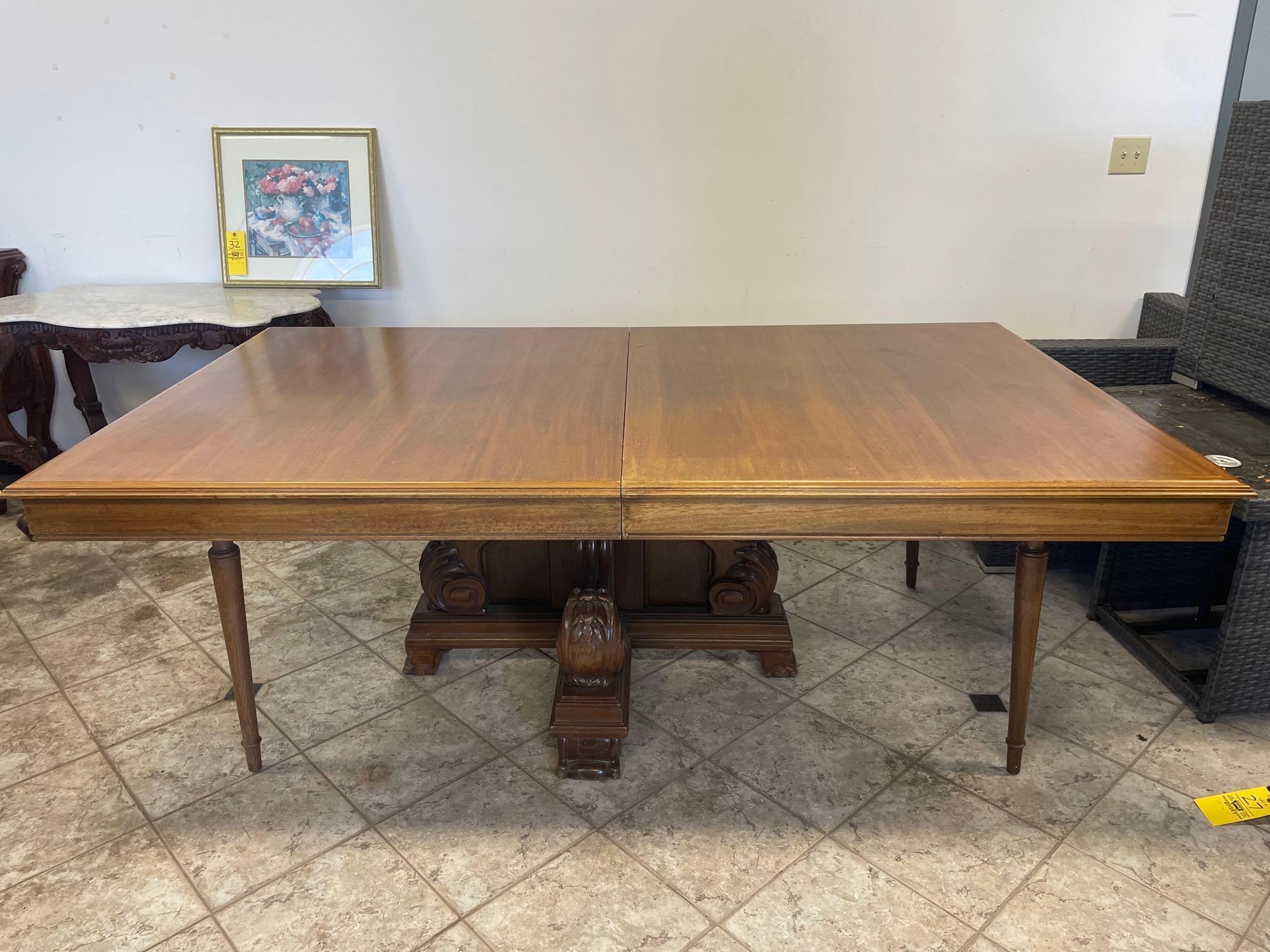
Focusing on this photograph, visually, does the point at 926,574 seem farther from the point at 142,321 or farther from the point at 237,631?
the point at 142,321

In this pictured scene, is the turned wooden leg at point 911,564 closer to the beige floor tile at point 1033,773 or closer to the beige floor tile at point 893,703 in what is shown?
the beige floor tile at point 893,703

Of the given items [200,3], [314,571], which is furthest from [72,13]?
[314,571]

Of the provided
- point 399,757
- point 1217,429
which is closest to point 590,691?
point 399,757

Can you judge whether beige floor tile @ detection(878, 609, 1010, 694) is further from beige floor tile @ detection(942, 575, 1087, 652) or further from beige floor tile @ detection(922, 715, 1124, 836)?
beige floor tile @ detection(922, 715, 1124, 836)

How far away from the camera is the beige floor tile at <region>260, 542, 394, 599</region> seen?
109 inches

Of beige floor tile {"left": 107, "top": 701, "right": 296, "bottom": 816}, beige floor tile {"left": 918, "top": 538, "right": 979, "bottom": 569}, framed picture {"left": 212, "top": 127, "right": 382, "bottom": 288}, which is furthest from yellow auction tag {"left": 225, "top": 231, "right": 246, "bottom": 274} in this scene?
beige floor tile {"left": 918, "top": 538, "right": 979, "bottom": 569}

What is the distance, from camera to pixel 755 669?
2.30m

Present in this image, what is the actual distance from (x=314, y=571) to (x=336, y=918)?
4.81ft

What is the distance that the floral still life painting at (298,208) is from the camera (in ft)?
10.1

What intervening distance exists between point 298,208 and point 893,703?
2.49 meters

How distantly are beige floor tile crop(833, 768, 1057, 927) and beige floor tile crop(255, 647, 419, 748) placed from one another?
1123 millimetres

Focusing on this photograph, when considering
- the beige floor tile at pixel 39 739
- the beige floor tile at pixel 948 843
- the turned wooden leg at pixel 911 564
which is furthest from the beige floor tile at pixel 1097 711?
the beige floor tile at pixel 39 739

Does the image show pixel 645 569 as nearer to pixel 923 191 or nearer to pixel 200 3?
pixel 923 191

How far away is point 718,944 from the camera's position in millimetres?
1499
